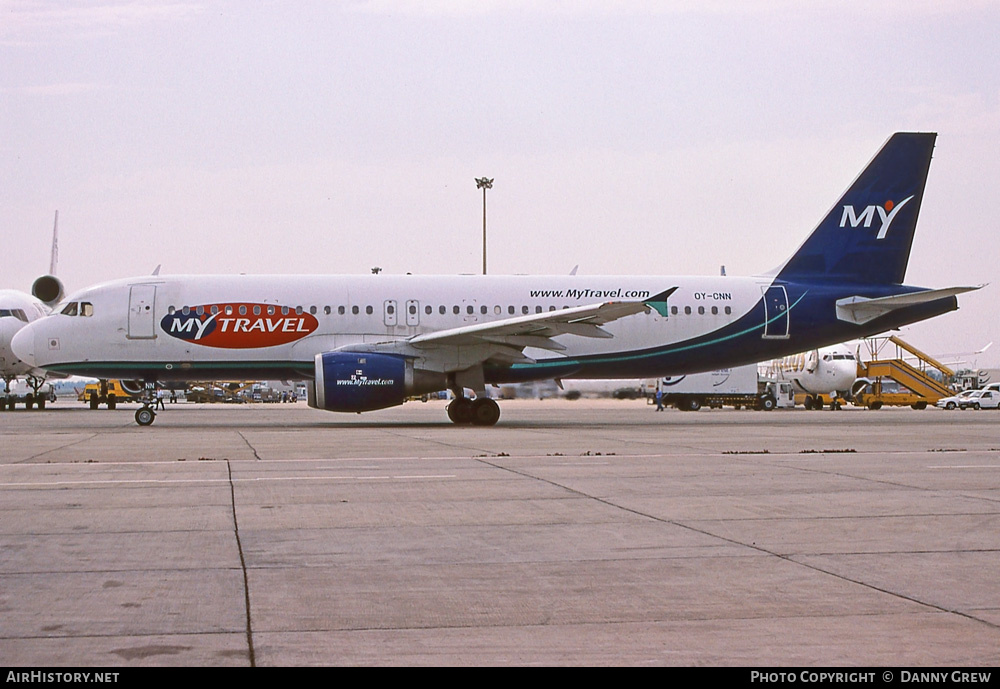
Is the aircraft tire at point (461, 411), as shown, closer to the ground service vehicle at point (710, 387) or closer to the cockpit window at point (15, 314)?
the cockpit window at point (15, 314)

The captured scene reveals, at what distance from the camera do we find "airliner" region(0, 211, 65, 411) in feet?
112

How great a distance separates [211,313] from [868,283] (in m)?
15.9

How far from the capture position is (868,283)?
27406mm

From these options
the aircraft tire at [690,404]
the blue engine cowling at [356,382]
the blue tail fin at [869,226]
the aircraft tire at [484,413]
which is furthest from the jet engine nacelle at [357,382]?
the aircraft tire at [690,404]

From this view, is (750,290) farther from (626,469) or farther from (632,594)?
(632,594)

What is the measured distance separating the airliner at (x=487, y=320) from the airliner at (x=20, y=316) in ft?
29.1

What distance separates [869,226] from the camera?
2731 cm

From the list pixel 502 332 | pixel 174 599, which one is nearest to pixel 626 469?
pixel 174 599

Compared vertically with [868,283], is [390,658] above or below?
below

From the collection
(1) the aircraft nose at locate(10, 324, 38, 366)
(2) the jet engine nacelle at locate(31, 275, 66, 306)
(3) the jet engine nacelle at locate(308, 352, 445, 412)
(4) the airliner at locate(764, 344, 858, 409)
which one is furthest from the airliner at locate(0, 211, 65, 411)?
(4) the airliner at locate(764, 344, 858, 409)

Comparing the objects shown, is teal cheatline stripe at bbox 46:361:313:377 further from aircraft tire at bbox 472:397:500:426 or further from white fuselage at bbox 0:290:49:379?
white fuselage at bbox 0:290:49:379

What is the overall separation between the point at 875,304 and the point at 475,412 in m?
10.3

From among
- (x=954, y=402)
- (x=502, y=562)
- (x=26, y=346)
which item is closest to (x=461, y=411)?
(x=26, y=346)

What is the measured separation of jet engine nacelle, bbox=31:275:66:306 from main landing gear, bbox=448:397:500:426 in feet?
65.6
